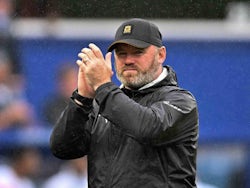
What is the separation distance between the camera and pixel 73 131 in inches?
167

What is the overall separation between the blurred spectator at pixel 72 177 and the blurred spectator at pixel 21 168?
0.44 ft

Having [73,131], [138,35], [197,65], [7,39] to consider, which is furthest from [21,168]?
[138,35]

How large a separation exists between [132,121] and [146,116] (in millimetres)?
59

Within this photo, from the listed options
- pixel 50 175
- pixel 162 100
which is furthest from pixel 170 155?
pixel 50 175

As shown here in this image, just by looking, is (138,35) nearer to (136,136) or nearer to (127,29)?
(127,29)

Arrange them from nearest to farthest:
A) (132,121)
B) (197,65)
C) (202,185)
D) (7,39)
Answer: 1. (132,121)
2. (202,185)
3. (7,39)
4. (197,65)

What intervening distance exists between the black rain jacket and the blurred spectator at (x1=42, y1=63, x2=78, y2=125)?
2.78 metres

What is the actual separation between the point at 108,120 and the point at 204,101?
148 inches

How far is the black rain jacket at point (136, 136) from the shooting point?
4020 mm

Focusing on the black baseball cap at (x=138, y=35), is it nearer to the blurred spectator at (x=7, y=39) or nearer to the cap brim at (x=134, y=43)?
the cap brim at (x=134, y=43)

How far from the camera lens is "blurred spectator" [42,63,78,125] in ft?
23.3

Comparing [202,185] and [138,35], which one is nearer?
[138,35]

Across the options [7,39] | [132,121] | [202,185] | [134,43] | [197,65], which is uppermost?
[134,43]

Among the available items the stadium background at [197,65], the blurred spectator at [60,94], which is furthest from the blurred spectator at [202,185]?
the blurred spectator at [60,94]
